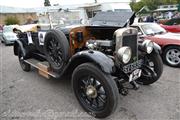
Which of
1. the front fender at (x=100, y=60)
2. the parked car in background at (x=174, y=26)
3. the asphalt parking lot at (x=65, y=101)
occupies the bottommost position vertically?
the asphalt parking lot at (x=65, y=101)

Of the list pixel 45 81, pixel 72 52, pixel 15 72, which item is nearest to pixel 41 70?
pixel 45 81

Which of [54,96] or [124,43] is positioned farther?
[54,96]

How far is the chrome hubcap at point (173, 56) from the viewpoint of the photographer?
216 inches

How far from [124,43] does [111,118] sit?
1282 millimetres

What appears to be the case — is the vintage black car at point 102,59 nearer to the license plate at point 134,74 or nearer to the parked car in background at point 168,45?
the license plate at point 134,74

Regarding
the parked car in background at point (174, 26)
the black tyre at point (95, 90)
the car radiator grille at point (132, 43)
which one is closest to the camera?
the black tyre at point (95, 90)

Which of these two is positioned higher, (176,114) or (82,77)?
(82,77)

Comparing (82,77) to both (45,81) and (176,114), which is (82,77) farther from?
(45,81)

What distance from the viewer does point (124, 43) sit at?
3.28 metres

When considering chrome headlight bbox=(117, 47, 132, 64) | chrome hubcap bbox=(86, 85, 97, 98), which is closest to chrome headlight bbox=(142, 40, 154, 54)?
chrome headlight bbox=(117, 47, 132, 64)

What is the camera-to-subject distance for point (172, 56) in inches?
219

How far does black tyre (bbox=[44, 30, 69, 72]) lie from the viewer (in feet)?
11.8

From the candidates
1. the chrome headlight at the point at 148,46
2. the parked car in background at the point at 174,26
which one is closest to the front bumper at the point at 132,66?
the chrome headlight at the point at 148,46

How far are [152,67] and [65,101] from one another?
76.1 inches
